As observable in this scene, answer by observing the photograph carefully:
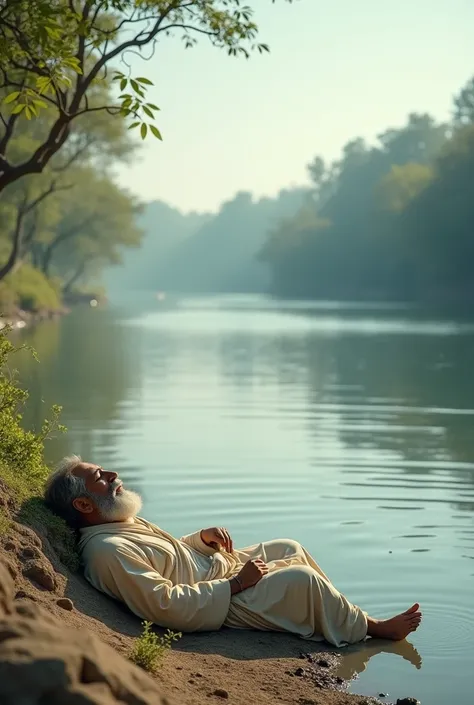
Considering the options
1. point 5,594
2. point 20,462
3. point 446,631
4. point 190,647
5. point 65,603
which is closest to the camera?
point 5,594

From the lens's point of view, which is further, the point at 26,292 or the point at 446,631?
the point at 26,292

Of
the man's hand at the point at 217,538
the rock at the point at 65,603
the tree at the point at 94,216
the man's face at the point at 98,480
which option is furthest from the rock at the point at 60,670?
the tree at the point at 94,216

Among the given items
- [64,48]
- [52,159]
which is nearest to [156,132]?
[64,48]

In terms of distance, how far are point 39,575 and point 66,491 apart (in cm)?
78

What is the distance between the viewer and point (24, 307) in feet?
161

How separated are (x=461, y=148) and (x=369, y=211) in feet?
117

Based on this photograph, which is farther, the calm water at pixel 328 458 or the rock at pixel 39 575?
the calm water at pixel 328 458

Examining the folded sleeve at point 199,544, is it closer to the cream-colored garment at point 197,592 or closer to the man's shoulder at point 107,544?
the cream-colored garment at point 197,592

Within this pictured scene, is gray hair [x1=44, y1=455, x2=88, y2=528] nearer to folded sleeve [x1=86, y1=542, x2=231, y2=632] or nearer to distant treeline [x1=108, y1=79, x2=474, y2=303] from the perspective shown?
folded sleeve [x1=86, y1=542, x2=231, y2=632]

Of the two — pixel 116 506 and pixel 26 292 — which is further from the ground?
pixel 26 292

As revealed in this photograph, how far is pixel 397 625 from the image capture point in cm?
553

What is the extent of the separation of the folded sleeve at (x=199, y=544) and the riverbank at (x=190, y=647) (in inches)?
19.9

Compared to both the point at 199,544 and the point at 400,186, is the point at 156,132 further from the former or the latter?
the point at 400,186

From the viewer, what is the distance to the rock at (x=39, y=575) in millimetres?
4930
